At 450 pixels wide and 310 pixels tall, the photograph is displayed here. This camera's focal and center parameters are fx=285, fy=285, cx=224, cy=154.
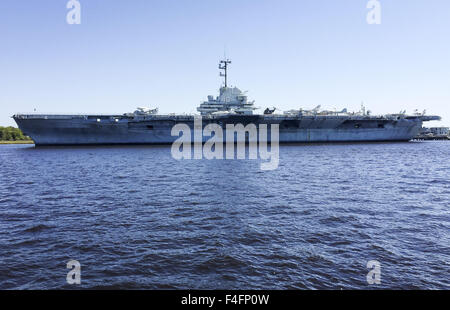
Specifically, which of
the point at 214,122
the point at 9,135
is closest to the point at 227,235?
the point at 214,122

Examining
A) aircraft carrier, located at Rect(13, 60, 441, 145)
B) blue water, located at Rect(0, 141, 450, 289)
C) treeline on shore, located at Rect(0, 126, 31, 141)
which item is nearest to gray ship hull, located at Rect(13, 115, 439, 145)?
aircraft carrier, located at Rect(13, 60, 441, 145)

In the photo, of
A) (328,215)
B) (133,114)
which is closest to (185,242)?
(328,215)

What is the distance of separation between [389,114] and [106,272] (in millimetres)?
55032

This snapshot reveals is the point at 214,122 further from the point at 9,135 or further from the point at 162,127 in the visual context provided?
the point at 9,135

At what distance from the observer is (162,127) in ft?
139

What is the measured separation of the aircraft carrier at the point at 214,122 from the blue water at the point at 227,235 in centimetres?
2751

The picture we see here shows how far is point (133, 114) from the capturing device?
4203cm

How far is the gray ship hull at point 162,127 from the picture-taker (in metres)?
39.7

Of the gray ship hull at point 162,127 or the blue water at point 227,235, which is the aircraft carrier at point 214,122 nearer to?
the gray ship hull at point 162,127

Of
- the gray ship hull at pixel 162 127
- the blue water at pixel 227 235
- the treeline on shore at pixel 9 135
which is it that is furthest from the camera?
the treeline on shore at pixel 9 135

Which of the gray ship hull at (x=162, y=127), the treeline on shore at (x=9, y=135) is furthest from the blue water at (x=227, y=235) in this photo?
the treeline on shore at (x=9, y=135)

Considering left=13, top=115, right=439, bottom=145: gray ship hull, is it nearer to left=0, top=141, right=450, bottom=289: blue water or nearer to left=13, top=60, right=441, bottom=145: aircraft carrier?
left=13, top=60, right=441, bottom=145: aircraft carrier
